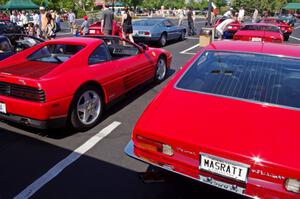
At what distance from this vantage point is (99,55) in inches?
183

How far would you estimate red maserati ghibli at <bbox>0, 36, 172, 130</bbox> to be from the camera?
3619mm

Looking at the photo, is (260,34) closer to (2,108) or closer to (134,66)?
(134,66)

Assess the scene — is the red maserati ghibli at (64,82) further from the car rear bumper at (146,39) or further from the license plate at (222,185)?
the car rear bumper at (146,39)

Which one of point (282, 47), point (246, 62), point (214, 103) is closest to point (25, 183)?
point (214, 103)

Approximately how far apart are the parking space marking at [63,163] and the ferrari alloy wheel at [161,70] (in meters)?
2.46

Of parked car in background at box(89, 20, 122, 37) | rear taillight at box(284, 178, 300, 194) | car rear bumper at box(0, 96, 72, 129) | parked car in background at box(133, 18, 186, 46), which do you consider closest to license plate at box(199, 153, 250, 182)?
rear taillight at box(284, 178, 300, 194)

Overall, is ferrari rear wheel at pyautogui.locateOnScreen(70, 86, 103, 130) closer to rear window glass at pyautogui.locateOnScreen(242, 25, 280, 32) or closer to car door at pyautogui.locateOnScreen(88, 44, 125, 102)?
car door at pyautogui.locateOnScreen(88, 44, 125, 102)

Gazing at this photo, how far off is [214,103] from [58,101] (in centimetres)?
207

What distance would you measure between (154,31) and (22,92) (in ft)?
30.6

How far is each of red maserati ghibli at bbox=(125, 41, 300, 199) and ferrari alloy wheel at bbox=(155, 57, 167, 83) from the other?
3413mm

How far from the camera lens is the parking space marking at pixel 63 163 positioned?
2.86 meters

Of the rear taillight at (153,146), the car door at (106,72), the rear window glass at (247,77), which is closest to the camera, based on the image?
the rear taillight at (153,146)

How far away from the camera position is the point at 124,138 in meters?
4.06

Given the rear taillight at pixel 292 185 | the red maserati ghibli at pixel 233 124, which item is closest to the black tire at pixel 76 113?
the red maserati ghibli at pixel 233 124
